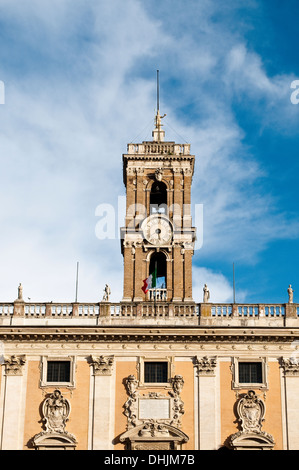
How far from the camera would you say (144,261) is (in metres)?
50.0

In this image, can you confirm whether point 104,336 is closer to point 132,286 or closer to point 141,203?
point 132,286

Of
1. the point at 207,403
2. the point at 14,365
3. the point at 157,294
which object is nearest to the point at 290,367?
the point at 207,403

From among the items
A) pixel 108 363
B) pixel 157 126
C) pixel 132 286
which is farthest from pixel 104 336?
pixel 157 126

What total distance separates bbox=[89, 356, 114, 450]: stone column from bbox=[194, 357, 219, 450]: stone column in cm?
440

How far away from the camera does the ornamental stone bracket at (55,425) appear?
43.4 metres

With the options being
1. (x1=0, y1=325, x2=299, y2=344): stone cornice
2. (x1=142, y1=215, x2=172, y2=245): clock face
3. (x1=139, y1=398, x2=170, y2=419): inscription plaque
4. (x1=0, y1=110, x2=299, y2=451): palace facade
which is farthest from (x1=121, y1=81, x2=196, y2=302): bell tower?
(x1=139, y1=398, x2=170, y2=419): inscription plaque

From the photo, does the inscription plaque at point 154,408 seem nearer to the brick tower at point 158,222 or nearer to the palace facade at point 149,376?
the palace facade at point 149,376

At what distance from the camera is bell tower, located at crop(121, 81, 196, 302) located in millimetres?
49562

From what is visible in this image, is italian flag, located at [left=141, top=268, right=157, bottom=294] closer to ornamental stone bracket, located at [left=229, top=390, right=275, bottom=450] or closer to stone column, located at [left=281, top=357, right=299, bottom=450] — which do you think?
ornamental stone bracket, located at [left=229, top=390, right=275, bottom=450]

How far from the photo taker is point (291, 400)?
4416 centimetres

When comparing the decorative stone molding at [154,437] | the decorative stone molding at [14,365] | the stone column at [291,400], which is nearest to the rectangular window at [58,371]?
the decorative stone molding at [14,365]

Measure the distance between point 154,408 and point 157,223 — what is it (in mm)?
11561

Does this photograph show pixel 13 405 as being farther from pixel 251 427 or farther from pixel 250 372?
pixel 250 372

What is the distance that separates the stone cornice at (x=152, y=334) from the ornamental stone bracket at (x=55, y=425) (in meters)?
3.08
